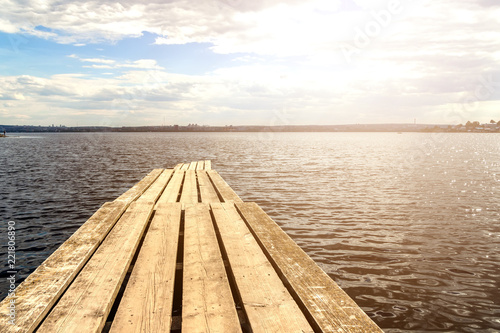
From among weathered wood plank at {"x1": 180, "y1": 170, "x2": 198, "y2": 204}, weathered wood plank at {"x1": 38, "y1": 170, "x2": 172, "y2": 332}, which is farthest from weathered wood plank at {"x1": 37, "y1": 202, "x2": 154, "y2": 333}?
weathered wood plank at {"x1": 180, "y1": 170, "x2": 198, "y2": 204}

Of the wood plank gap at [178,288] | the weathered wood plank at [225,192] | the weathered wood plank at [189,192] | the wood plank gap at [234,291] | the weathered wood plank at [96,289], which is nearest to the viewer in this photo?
the weathered wood plank at [96,289]

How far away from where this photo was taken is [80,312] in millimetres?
2879

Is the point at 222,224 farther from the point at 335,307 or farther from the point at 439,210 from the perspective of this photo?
the point at 439,210

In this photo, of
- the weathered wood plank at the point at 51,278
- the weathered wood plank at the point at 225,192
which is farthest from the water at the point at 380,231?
the weathered wood plank at the point at 51,278

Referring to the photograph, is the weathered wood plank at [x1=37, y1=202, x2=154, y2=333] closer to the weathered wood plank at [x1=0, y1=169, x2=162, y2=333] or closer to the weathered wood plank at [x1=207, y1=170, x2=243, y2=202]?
the weathered wood plank at [x1=0, y1=169, x2=162, y2=333]

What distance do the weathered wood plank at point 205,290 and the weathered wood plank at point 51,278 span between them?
3.65 ft

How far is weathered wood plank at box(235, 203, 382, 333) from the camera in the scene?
2768 millimetres

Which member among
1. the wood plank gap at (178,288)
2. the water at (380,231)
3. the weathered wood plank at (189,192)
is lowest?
the water at (380,231)

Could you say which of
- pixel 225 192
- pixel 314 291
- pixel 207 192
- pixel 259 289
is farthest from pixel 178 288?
pixel 207 192

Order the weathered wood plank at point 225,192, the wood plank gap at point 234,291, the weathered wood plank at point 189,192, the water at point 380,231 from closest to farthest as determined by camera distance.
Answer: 1. the wood plank gap at point 234,291
2. the water at point 380,231
3. the weathered wood plank at point 225,192
4. the weathered wood plank at point 189,192

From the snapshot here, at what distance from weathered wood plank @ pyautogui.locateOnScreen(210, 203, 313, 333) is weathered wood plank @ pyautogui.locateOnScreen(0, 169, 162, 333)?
1.61 metres

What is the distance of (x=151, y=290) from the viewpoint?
3297 millimetres

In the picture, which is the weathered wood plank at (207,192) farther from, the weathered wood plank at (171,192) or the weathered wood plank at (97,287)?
the weathered wood plank at (97,287)

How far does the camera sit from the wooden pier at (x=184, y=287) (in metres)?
2.77
